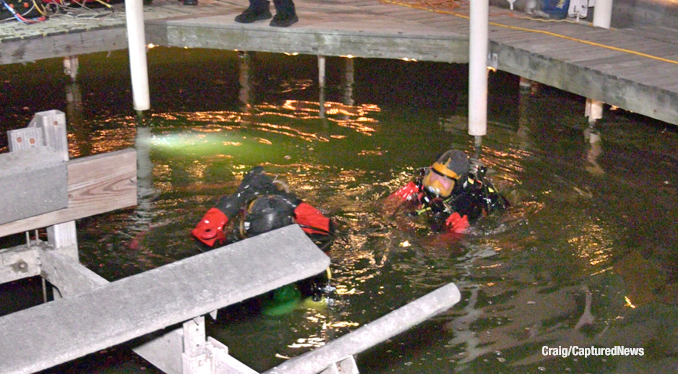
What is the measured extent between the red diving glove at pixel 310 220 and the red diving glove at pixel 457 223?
1204mm

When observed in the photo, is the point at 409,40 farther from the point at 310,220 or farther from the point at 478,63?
the point at 310,220

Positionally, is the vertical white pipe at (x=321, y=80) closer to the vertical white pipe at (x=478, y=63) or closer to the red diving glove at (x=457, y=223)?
the vertical white pipe at (x=478, y=63)

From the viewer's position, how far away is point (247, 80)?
12.7m

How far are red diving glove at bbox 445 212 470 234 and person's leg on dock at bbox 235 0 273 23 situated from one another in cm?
453

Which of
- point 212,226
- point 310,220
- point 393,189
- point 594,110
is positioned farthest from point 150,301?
point 594,110

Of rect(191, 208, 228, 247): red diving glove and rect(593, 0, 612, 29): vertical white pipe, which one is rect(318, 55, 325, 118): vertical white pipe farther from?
rect(191, 208, 228, 247): red diving glove

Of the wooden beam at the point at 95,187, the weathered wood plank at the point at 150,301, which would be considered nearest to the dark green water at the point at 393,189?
the wooden beam at the point at 95,187

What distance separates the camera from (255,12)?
10547 mm

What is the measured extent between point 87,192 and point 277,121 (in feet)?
21.5

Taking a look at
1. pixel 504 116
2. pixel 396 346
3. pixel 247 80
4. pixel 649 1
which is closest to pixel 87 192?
pixel 396 346

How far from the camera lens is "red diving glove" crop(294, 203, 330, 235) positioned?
6375 mm

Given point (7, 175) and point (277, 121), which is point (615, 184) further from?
point (7, 175)

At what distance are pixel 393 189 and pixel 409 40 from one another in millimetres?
2450

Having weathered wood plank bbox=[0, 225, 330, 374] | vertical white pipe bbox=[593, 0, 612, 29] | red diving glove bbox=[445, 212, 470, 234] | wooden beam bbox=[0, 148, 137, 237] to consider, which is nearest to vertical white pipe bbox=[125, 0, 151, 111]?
red diving glove bbox=[445, 212, 470, 234]
